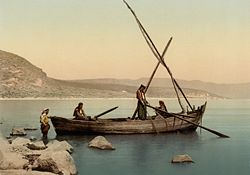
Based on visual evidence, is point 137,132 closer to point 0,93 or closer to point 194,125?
point 194,125

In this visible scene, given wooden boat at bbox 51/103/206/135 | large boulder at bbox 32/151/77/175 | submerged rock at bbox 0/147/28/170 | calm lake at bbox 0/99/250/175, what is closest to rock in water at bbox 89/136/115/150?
calm lake at bbox 0/99/250/175

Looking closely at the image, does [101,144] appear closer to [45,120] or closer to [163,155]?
[163,155]

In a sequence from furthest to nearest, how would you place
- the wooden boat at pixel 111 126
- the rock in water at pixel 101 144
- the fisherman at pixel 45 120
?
1. the wooden boat at pixel 111 126
2. the fisherman at pixel 45 120
3. the rock in water at pixel 101 144

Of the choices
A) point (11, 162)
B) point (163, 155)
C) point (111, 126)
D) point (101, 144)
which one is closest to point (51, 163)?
point (11, 162)

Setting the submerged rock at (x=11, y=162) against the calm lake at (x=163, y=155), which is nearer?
the submerged rock at (x=11, y=162)

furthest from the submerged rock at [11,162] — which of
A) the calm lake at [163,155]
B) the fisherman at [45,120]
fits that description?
the fisherman at [45,120]

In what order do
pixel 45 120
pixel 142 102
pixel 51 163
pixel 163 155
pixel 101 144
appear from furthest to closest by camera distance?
pixel 142 102 → pixel 45 120 → pixel 101 144 → pixel 163 155 → pixel 51 163

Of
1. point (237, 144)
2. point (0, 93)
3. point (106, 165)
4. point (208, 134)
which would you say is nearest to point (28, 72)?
point (0, 93)

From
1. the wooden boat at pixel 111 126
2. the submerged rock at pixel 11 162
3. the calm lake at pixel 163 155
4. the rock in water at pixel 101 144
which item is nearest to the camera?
the submerged rock at pixel 11 162

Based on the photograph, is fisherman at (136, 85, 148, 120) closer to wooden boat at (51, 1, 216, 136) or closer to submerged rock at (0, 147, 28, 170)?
wooden boat at (51, 1, 216, 136)

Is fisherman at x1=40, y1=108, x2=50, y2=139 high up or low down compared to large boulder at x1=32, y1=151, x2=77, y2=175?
up

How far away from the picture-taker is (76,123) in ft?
74.1

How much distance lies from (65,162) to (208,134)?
49.1ft

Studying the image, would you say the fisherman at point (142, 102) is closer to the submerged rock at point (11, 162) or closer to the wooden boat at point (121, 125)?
the wooden boat at point (121, 125)
